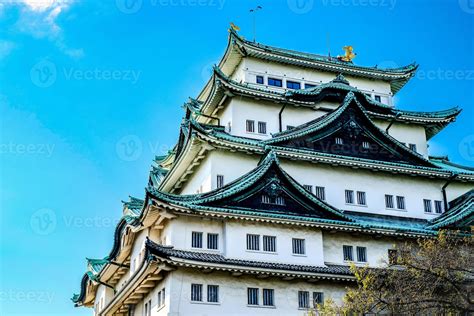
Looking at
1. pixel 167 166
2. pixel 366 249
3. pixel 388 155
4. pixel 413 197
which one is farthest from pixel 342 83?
pixel 167 166

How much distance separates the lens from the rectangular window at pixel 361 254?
109 feet

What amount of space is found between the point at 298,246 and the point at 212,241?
4299mm

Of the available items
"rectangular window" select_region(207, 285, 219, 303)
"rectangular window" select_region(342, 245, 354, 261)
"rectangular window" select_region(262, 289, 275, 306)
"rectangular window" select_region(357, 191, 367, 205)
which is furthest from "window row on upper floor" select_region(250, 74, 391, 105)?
"rectangular window" select_region(207, 285, 219, 303)

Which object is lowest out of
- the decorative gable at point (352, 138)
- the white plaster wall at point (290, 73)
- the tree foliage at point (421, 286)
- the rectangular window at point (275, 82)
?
the tree foliage at point (421, 286)

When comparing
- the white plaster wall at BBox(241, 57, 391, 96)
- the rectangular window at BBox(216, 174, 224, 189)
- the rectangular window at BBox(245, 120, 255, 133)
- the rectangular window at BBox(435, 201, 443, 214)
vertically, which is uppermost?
the white plaster wall at BBox(241, 57, 391, 96)

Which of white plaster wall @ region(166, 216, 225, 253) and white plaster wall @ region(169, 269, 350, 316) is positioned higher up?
white plaster wall @ region(166, 216, 225, 253)

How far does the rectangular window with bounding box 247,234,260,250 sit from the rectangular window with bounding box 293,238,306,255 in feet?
6.27

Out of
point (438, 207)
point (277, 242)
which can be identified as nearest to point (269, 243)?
point (277, 242)

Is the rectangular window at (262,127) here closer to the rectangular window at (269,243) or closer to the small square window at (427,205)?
the rectangular window at (269,243)

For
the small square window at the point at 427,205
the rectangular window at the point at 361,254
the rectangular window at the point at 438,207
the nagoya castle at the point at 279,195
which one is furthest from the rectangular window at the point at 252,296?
the rectangular window at the point at 438,207

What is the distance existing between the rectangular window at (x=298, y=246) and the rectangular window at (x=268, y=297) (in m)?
2.42

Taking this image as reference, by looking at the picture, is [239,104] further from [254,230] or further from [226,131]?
[254,230]

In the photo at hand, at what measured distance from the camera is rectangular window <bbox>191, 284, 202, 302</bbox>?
28.7 metres

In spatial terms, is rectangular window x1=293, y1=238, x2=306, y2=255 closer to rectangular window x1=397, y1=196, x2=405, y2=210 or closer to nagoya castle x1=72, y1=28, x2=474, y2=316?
nagoya castle x1=72, y1=28, x2=474, y2=316
